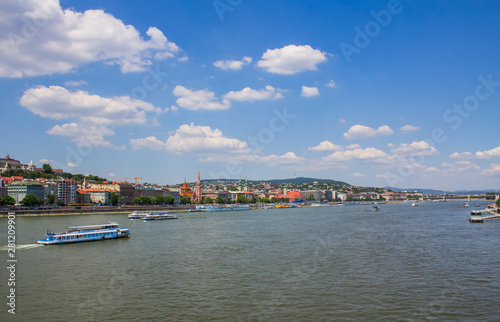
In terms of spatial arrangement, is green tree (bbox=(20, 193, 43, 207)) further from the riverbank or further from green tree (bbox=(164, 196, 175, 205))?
green tree (bbox=(164, 196, 175, 205))

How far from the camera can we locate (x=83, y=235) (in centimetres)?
2912

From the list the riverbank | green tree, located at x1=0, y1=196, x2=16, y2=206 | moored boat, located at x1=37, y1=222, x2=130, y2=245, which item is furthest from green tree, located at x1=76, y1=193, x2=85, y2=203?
moored boat, located at x1=37, y1=222, x2=130, y2=245

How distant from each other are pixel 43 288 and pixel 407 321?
502 inches

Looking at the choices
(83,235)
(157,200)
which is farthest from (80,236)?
(157,200)

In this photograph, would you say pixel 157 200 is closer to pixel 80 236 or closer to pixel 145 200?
pixel 145 200

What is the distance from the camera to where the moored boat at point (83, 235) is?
27.1 m

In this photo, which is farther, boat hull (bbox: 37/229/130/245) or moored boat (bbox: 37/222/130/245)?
moored boat (bbox: 37/222/130/245)

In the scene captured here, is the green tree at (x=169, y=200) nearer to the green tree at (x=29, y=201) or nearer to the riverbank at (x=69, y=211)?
the riverbank at (x=69, y=211)

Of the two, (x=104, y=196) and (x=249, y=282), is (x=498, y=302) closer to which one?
(x=249, y=282)

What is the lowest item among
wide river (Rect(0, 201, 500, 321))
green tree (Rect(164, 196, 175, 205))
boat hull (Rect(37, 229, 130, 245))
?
wide river (Rect(0, 201, 500, 321))

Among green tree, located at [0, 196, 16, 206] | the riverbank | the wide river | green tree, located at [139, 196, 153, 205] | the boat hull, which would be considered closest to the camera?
the wide river

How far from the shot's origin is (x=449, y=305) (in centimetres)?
1220

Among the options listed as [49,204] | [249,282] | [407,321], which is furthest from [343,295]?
[49,204]

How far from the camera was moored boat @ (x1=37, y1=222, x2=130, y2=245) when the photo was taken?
27.1m
